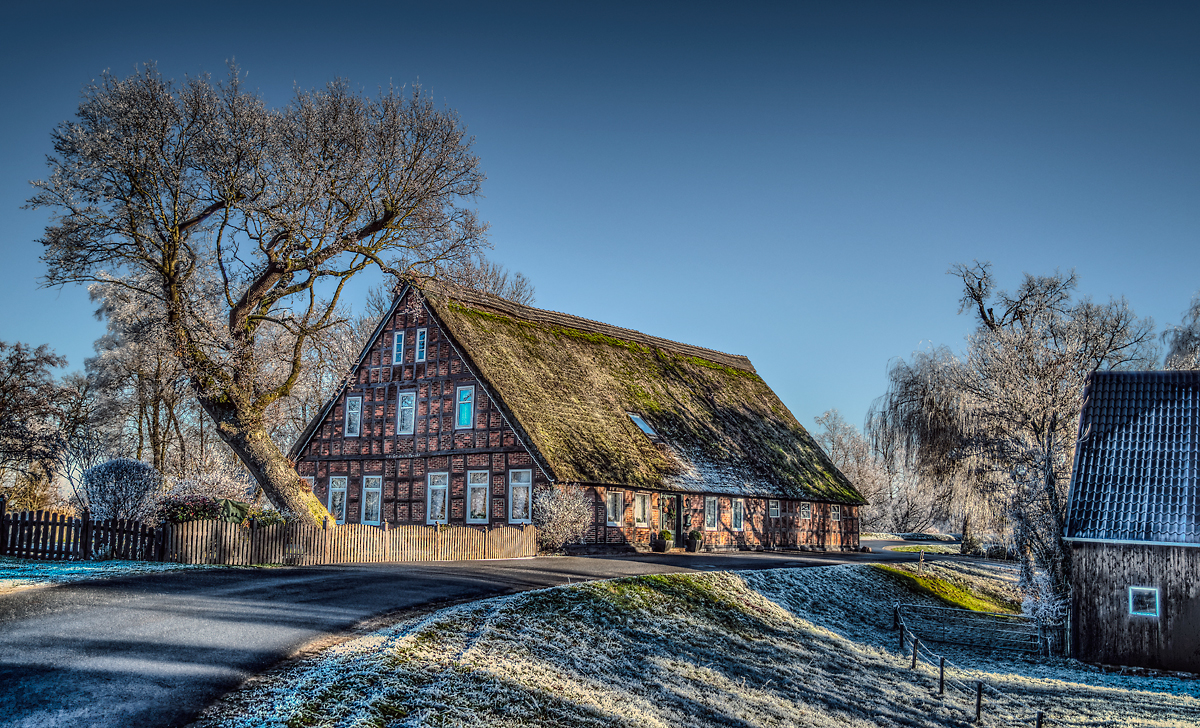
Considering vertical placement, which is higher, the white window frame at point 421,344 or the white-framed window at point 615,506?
the white window frame at point 421,344

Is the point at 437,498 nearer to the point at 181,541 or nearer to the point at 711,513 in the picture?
the point at 711,513

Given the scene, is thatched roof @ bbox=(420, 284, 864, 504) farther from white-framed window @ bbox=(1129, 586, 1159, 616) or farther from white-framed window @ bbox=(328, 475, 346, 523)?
white-framed window @ bbox=(1129, 586, 1159, 616)

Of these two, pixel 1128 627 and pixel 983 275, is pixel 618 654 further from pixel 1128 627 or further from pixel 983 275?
pixel 983 275

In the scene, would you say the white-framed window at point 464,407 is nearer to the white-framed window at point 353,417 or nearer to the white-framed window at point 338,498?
the white-framed window at point 353,417

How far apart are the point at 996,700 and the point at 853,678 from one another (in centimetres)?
263

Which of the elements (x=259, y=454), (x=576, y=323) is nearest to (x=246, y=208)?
(x=259, y=454)

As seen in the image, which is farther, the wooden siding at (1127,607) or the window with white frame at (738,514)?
the window with white frame at (738,514)

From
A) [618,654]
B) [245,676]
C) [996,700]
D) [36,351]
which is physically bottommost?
[996,700]

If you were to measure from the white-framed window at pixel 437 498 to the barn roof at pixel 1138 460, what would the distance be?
730 inches

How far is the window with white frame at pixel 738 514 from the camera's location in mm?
33625

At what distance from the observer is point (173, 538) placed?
18578 mm

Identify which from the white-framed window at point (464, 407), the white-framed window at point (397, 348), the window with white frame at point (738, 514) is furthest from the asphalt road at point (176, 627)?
the window with white frame at point (738, 514)

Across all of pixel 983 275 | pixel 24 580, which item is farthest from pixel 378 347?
pixel 983 275

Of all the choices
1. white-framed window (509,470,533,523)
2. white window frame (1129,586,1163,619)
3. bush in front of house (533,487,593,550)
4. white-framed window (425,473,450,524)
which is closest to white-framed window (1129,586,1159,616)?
white window frame (1129,586,1163,619)
